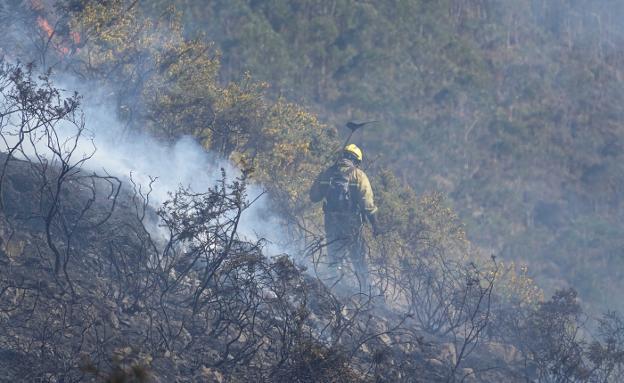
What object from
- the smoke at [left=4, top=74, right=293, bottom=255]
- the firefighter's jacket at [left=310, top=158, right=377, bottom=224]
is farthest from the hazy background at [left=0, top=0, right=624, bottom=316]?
the firefighter's jacket at [left=310, top=158, right=377, bottom=224]

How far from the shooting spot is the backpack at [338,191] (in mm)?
14492

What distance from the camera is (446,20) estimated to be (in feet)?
95.4

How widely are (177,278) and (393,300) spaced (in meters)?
5.73

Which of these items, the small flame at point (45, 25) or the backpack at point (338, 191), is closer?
the backpack at point (338, 191)

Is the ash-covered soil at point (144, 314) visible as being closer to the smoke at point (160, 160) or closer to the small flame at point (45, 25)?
the smoke at point (160, 160)

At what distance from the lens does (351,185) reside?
14648 millimetres

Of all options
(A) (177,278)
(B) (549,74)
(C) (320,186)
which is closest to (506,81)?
(B) (549,74)

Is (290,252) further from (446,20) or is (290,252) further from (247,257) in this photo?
(446,20)

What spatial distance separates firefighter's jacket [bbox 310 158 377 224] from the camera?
47.7 ft

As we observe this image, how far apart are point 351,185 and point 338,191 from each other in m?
0.33

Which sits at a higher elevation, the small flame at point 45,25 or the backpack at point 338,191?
the small flame at point 45,25

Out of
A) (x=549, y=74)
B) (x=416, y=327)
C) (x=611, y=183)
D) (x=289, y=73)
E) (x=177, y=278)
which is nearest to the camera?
(x=177, y=278)

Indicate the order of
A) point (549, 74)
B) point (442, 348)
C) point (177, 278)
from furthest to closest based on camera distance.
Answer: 1. point (549, 74)
2. point (442, 348)
3. point (177, 278)

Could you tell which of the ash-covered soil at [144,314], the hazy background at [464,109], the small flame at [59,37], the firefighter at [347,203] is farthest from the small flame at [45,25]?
the firefighter at [347,203]
